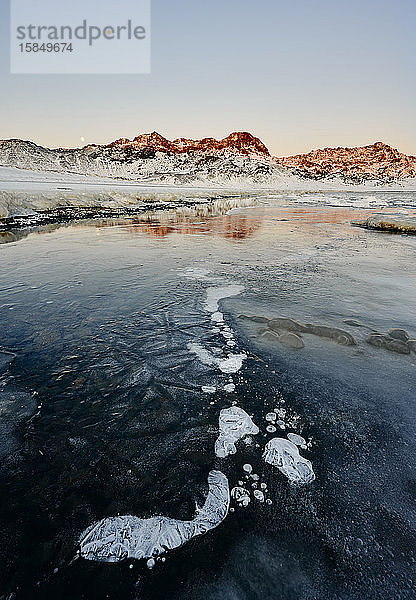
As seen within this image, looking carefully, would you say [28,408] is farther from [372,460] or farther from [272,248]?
[272,248]

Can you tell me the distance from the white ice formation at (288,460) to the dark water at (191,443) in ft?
0.18

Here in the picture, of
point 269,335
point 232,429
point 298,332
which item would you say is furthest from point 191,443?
point 298,332

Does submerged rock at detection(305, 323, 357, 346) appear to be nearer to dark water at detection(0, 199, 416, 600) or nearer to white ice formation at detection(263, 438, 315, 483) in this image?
dark water at detection(0, 199, 416, 600)

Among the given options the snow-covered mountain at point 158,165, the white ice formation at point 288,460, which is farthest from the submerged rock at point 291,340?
the snow-covered mountain at point 158,165

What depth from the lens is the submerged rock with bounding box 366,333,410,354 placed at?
10.6 feet

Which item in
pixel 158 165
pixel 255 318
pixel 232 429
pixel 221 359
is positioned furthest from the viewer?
pixel 158 165

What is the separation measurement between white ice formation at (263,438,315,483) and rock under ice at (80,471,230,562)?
0.43 m

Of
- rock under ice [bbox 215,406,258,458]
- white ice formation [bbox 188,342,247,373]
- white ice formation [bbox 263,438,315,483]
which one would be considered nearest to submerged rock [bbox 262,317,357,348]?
white ice formation [bbox 188,342,247,373]

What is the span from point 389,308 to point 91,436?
14.0ft

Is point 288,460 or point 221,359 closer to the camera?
point 288,460

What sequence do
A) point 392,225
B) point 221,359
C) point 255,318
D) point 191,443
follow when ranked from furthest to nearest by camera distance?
point 392,225 → point 255,318 → point 221,359 → point 191,443

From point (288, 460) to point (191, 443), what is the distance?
663mm

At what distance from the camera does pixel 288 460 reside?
1927 mm

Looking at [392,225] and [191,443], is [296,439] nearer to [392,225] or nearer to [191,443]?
[191,443]
